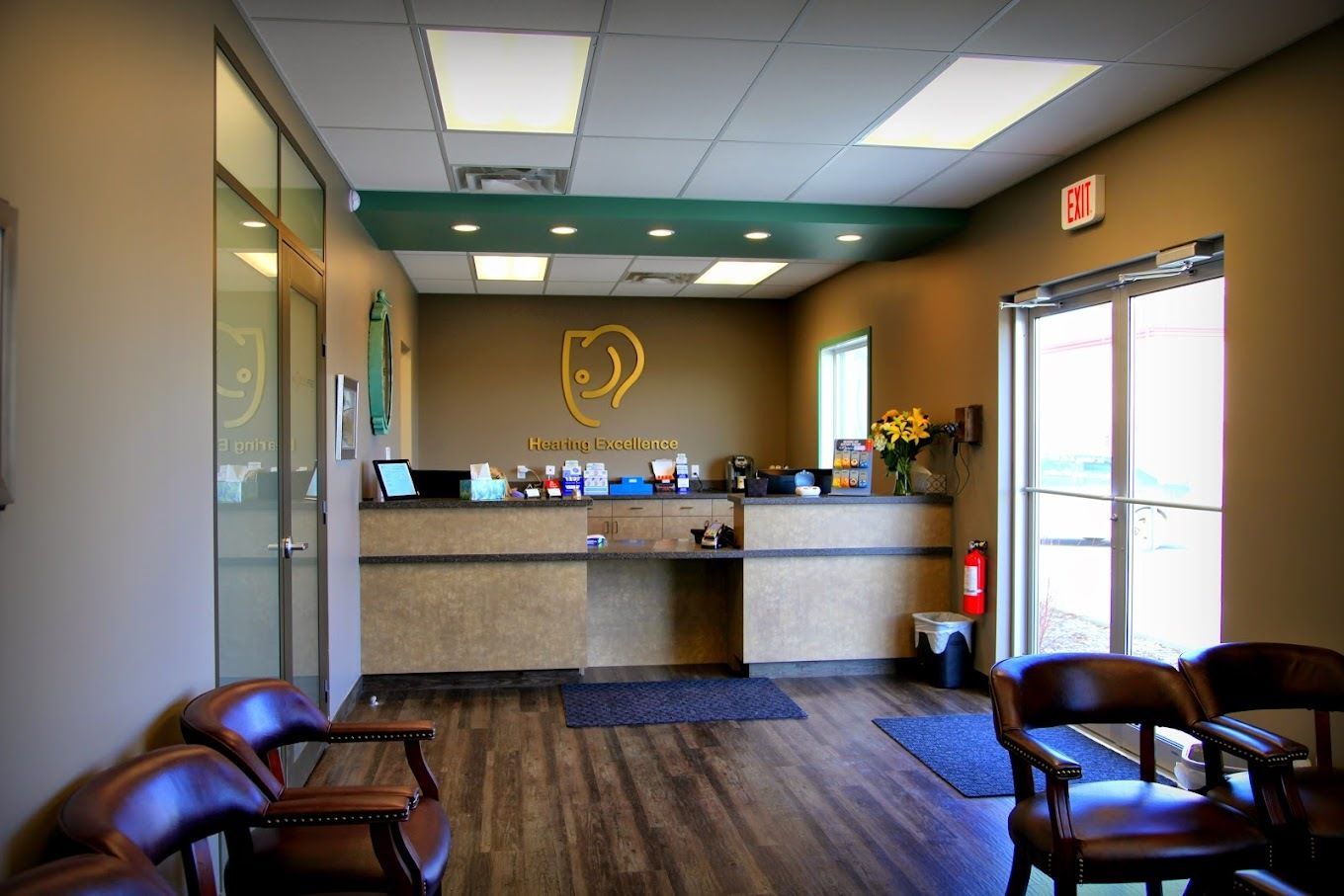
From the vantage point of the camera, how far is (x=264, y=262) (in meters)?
3.29

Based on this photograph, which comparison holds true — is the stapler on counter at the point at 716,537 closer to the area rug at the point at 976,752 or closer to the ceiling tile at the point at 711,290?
the area rug at the point at 976,752

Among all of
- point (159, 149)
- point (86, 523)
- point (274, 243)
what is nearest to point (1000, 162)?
point (274, 243)

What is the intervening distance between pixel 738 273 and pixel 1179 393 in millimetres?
4256

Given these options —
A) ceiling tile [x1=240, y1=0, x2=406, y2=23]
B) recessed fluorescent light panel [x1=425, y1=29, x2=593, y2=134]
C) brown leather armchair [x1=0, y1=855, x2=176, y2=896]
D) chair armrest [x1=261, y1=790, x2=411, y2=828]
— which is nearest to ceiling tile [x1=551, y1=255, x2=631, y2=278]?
recessed fluorescent light panel [x1=425, y1=29, x2=593, y2=134]

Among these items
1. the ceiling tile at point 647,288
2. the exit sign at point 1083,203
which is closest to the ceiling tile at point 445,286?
the ceiling tile at point 647,288

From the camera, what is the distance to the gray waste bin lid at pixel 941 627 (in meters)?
5.43

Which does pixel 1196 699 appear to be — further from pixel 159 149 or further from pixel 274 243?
pixel 274 243

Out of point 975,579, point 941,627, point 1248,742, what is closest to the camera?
point 1248,742

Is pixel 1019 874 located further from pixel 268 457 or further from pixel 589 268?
pixel 589 268

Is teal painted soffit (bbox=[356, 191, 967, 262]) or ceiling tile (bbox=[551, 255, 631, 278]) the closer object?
teal painted soffit (bbox=[356, 191, 967, 262])

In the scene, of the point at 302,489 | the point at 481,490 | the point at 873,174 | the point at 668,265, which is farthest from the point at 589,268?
the point at 302,489

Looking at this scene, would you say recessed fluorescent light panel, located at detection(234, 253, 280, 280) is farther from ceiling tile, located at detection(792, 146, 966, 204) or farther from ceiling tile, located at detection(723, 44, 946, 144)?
ceiling tile, located at detection(792, 146, 966, 204)

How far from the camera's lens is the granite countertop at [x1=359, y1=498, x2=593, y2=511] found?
17.4 feet

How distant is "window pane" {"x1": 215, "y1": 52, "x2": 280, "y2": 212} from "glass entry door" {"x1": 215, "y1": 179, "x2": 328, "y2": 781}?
106 mm
